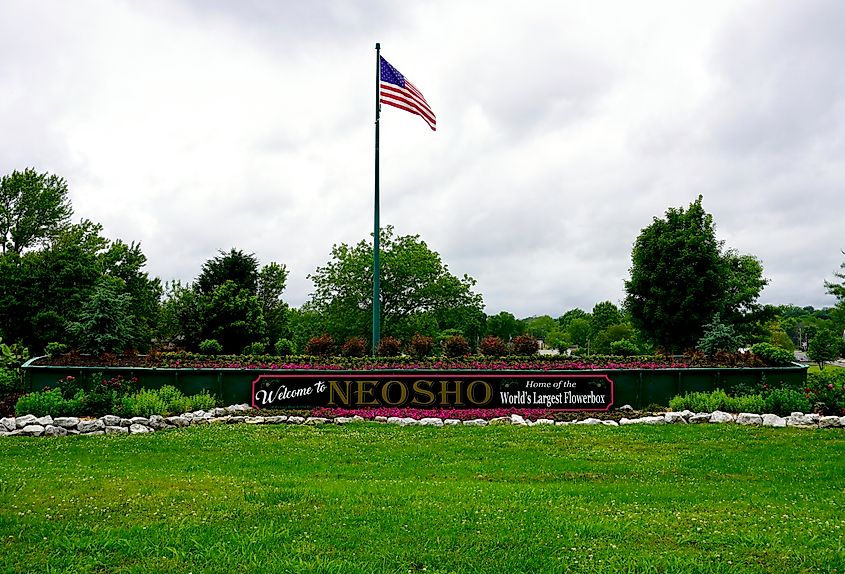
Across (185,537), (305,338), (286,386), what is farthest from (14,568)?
(305,338)

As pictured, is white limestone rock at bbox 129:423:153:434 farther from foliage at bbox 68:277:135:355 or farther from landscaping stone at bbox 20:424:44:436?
foliage at bbox 68:277:135:355

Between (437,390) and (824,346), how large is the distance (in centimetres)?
5201

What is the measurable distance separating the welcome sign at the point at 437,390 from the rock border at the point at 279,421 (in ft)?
3.59

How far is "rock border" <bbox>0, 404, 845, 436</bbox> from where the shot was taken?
43.0 feet

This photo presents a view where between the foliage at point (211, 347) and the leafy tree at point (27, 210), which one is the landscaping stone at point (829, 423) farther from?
the leafy tree at point (27, 210)

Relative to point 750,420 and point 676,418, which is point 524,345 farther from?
point 750,420

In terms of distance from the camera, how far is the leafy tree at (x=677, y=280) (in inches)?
1110

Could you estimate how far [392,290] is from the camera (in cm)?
3148

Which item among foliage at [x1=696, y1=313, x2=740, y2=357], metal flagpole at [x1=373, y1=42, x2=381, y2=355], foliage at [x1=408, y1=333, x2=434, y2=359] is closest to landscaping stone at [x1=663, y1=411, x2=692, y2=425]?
foliage at [x1=696, y1=313, x2=740, y2=357]

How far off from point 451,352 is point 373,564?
13.5 meters

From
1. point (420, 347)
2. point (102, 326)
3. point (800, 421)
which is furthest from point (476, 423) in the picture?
point (102, 326)

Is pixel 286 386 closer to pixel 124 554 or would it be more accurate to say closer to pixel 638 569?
pixel 124 554

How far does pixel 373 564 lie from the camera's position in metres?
5.40

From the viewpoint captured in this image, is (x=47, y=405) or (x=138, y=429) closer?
(x=138, y=429)
